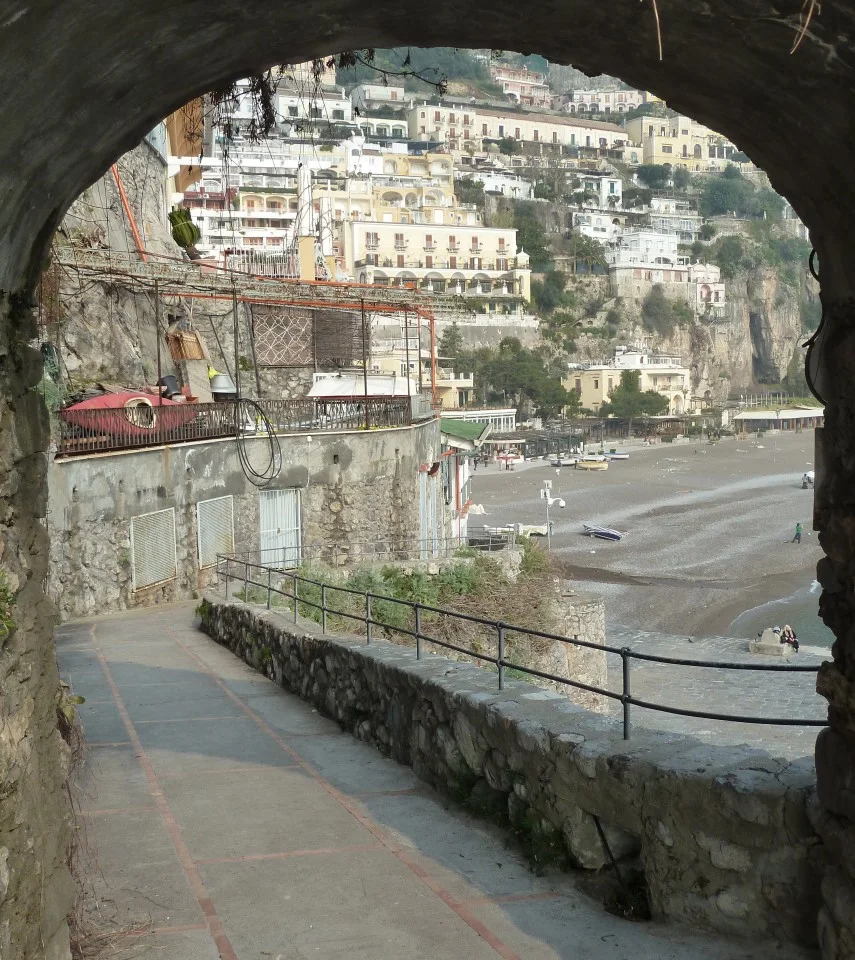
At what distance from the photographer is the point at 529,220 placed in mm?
134750

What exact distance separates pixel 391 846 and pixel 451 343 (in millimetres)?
93112

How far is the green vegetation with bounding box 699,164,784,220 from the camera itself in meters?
172

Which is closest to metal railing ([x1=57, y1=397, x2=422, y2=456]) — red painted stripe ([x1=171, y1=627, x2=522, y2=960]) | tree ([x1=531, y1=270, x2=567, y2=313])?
red painted stripe ([x1=171, y1=627, x2=522, y2=960])

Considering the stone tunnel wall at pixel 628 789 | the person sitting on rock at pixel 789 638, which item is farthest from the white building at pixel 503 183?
the stone tunnel wall at pixel 628 789

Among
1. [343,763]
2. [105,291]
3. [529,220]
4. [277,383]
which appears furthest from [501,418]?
[343,763]

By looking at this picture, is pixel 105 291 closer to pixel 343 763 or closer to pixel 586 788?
pixel 343 763

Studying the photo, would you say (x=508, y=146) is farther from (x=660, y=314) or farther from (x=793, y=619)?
(x=793, y=619)

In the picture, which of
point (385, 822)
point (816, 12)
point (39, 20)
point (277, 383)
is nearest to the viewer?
point (39, 20)

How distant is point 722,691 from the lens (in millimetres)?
28109

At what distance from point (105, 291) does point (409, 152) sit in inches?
4870

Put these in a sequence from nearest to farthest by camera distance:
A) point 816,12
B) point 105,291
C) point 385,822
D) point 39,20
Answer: point 39,20 → point 816,12 → point 385,822 → point 105,291

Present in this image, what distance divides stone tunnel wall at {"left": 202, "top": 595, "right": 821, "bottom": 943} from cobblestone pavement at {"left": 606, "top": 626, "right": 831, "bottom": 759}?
49.9 ft

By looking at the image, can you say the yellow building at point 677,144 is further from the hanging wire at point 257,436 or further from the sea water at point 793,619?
the hanging wire at point 257,436

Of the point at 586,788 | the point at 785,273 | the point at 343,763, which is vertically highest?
the point at 785,273
